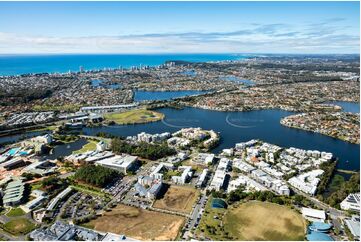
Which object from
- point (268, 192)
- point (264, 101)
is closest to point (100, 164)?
point (268, 192)

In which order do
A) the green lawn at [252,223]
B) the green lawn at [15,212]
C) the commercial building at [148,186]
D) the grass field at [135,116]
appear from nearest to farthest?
the green lawn at [252,223], the green lawn at [15,212], the commercial building at [148,186], the grass field at [135,116]

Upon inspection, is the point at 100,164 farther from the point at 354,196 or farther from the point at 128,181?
the point at 354,196

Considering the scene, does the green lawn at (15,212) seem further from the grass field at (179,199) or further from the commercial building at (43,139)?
the commercial building at (43,139)

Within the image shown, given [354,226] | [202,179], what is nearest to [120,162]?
[202,179]

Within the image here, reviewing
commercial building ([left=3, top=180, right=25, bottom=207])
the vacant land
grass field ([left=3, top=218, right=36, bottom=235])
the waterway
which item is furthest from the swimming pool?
the vacant land

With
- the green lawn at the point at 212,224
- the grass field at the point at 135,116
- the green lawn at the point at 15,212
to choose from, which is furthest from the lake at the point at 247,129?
the green lawn at the point at 15,212

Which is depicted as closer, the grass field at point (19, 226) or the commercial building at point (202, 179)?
the grass field at point (19, 226)
